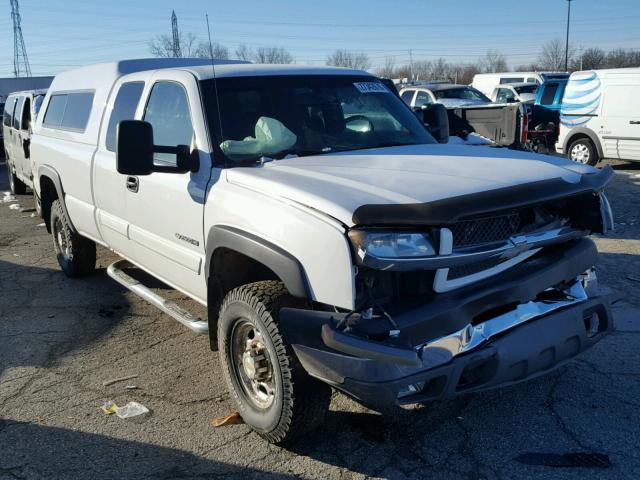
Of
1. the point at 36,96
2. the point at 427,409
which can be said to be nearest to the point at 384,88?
the point at 427,409

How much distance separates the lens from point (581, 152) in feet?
45.9

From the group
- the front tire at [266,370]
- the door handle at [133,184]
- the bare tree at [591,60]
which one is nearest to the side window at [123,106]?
the door handle at [133,184]

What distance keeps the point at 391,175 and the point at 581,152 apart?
1209cm

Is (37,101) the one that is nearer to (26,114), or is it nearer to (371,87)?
(26,114)

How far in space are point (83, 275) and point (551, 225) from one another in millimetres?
5327

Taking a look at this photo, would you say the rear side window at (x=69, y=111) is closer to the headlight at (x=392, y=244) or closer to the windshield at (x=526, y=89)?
the headlight at (x=392, y=244)

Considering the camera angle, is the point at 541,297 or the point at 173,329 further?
the point at 173,329

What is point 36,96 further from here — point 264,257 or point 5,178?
point 264,257

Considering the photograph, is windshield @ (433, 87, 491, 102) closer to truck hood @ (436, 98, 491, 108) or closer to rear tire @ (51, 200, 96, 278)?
truck hood @ (436, 98, 491, 108)

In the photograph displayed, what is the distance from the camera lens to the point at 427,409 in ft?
12.5

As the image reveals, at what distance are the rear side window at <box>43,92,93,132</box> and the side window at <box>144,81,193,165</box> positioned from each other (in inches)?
59.2

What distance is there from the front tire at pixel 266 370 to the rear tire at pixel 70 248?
11.6ft

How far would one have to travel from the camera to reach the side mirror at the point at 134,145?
3.63m

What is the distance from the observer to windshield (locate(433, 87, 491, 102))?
58.2ft
